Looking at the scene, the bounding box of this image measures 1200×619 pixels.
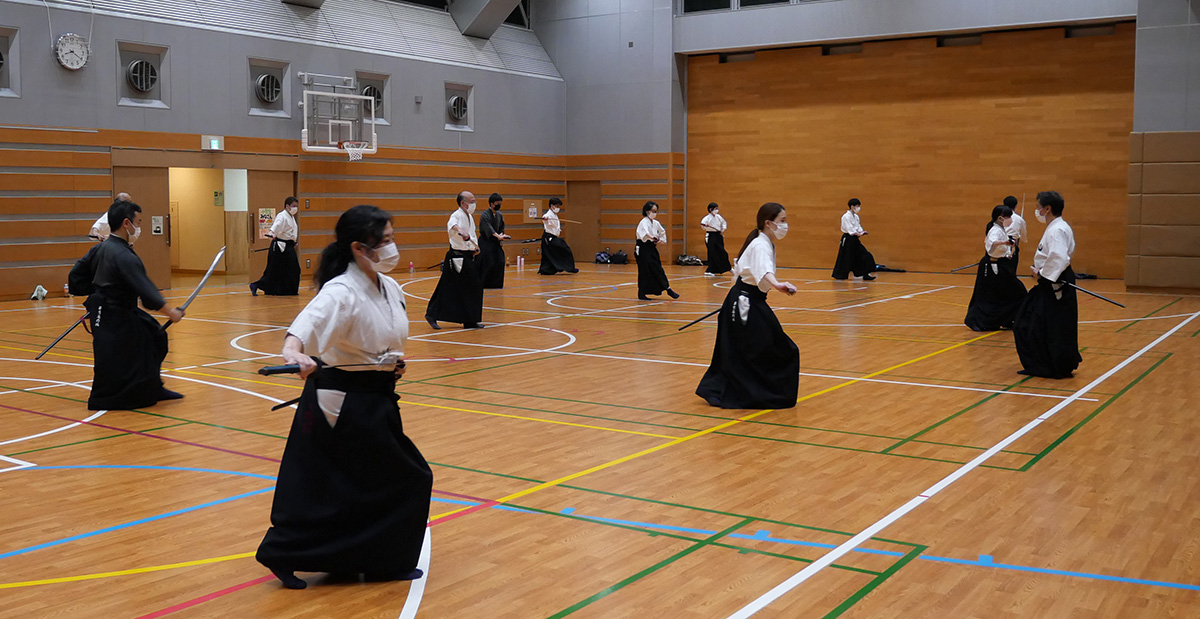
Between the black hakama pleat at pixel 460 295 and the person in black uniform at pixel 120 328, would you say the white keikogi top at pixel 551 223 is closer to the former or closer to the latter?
A: the black hakama pleat at pixel 460 295

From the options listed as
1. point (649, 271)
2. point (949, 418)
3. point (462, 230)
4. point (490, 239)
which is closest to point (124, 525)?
point (949, 418)

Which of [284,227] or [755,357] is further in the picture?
[284,227]

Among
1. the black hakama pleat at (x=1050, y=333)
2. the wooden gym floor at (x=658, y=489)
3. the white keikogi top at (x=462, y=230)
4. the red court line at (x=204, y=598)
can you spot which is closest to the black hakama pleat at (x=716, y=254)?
the white keikogi top at (x=462, y=230)

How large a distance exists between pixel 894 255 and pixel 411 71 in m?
13.2

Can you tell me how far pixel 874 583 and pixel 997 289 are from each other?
35.5 feet

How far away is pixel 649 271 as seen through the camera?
62.8 ft

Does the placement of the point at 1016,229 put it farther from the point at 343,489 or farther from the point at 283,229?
the point at 283,229

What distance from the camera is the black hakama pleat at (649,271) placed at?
19.1m

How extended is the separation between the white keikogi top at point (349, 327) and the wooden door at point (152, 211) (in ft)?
58.4

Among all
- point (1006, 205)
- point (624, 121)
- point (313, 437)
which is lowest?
point (313, 437)

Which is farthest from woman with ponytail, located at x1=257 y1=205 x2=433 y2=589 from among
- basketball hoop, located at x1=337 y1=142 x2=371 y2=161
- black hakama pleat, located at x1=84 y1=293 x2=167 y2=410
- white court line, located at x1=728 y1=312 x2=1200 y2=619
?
basketball hoop, located at x1=337 y1=142 x2=371 y2=161

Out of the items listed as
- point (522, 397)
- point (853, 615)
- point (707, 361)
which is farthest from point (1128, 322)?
point (853, 615)

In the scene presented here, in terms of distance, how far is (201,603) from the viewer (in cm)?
461

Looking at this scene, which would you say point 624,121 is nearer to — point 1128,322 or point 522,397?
point 1128,322
